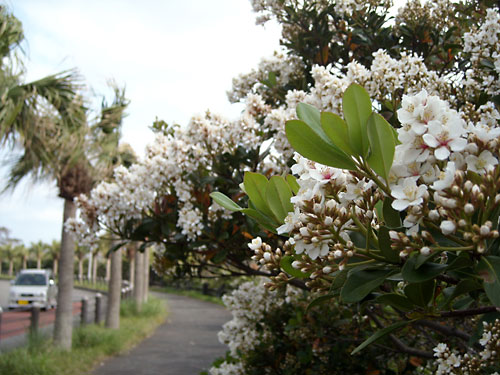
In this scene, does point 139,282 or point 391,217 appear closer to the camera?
point 391,217

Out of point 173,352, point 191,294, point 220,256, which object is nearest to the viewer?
point 220,256

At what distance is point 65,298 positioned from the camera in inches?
349

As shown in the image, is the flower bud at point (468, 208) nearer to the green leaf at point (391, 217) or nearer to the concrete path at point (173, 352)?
the green leaf at point (391, 217)

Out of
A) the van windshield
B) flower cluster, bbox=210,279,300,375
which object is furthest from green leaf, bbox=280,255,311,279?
→ the van windshield

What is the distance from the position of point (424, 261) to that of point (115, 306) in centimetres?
1248

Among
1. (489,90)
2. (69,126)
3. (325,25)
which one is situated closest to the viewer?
(489,90)

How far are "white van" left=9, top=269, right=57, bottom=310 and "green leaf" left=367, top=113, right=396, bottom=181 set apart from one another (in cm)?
2143

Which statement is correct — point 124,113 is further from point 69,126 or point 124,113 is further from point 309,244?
point 309,244

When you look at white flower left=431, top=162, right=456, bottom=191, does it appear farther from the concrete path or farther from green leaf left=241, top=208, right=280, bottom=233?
the concrete path

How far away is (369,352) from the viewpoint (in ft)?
11.7

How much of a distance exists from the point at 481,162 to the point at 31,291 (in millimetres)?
22392

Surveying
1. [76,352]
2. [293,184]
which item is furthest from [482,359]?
[76,352]

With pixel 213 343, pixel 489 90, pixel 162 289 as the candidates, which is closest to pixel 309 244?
pixel 489 90

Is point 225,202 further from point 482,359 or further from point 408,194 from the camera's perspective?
point 482,359
